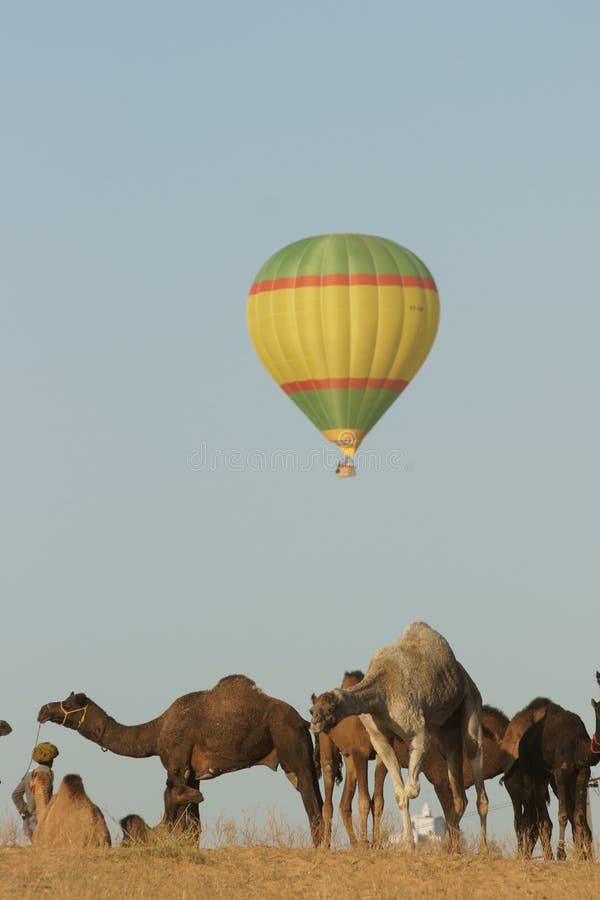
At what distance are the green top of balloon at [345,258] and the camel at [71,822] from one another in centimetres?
2505

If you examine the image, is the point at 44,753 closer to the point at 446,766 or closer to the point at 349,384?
the point at 446,766

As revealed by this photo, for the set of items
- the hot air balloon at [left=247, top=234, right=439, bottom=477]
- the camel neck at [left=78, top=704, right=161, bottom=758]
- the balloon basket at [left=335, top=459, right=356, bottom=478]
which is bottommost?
the camel neck at [left=78, top=704, right=161, bottom=758]

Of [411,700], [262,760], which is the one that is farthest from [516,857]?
[262,760]

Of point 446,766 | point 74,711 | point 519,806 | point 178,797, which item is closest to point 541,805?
point 519,806

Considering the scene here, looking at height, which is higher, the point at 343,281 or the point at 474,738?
the point at 343,281

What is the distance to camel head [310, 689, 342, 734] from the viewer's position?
24.7 meters

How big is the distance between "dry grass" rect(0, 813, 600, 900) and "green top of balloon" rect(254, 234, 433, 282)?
82.7ft

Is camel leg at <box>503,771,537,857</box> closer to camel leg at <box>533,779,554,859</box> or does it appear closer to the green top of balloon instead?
camel leg at <box>533,779,554,859</box>

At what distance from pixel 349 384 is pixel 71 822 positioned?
2539 cm

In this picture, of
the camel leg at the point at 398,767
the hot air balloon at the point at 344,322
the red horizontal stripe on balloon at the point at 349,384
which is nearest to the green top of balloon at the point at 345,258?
the hot air balloon at the point at 344,322

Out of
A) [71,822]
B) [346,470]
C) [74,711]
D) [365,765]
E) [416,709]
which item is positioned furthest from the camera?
[346,470]

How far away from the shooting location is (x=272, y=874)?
2361 cm

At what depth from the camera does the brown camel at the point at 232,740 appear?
2761 centimetres

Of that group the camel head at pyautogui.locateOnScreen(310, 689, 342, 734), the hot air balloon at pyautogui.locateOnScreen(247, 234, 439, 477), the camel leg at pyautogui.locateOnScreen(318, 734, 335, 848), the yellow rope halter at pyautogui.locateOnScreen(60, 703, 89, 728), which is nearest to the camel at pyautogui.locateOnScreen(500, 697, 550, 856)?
the camel leg at pyautogui.locateOnScreen(318, 734, 335, 848)
